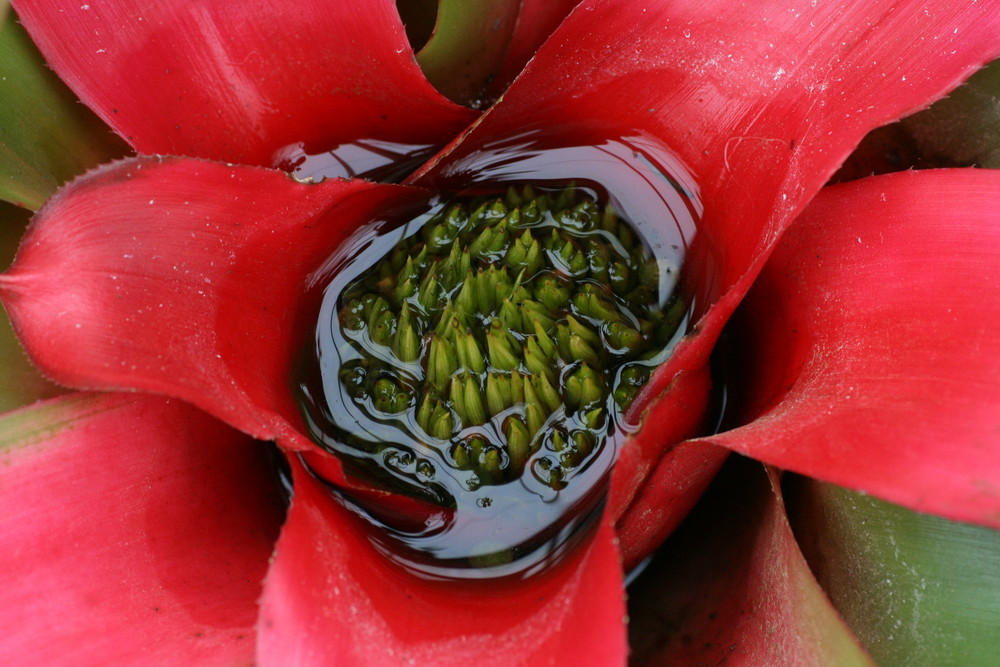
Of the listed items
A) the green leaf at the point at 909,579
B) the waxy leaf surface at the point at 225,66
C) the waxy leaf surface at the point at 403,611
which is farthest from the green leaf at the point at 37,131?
the green leaf at the point at 909,579

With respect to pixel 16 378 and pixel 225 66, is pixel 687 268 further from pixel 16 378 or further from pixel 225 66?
pixel 16 378

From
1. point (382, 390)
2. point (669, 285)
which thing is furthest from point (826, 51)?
point (382, 390)

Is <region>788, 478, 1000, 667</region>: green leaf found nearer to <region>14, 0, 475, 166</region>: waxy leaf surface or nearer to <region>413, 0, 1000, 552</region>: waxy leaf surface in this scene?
<region>413, 0, 1000, 552</region>: waxy leaf surface

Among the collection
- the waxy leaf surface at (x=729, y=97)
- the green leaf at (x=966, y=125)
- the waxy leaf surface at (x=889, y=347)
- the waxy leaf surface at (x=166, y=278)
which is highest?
the waxy leaf surface at (x=166, y=278)

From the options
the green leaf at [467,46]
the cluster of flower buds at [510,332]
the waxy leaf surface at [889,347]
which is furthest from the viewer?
the green leaf at [467,46]

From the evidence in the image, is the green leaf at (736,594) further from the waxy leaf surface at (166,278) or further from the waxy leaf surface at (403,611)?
the waxy leaf surface at (166,278)

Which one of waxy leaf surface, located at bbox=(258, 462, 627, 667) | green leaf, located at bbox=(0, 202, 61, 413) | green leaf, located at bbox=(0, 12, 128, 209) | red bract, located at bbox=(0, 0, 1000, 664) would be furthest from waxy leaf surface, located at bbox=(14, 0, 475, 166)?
waxy leaf surface, located at bbox=(258, 462, 627, 667)
